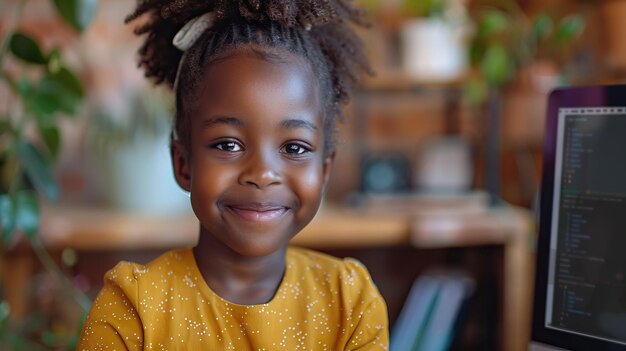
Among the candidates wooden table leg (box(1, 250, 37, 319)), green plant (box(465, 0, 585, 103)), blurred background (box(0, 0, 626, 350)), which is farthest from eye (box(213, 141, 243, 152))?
wooden table leg (box(1, 250, 37, 319))

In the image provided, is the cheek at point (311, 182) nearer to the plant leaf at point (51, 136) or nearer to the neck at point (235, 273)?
the neck at point (235, 273)

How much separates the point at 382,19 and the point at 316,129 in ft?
4.32

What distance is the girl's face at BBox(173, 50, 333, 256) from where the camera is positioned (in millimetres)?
607

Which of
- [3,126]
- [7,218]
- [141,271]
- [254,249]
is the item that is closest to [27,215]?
[7,218]

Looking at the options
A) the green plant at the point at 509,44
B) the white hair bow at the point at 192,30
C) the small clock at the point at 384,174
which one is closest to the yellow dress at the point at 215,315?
the white hair bow at the point at 192,30

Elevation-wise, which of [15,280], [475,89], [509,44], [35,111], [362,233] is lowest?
[15,280]

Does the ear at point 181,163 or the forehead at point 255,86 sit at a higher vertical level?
the forehead at point 255,86

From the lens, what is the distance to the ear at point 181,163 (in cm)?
68

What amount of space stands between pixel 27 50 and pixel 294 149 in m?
0.52

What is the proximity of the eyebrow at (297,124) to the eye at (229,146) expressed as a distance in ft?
0.15

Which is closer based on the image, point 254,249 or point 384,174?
point 254,249

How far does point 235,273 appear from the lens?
672 mm

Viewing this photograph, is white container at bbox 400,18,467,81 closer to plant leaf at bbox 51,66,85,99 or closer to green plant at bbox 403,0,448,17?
green plant at bbox 403,0,448,17

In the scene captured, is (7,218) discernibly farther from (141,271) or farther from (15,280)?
(15,280)
